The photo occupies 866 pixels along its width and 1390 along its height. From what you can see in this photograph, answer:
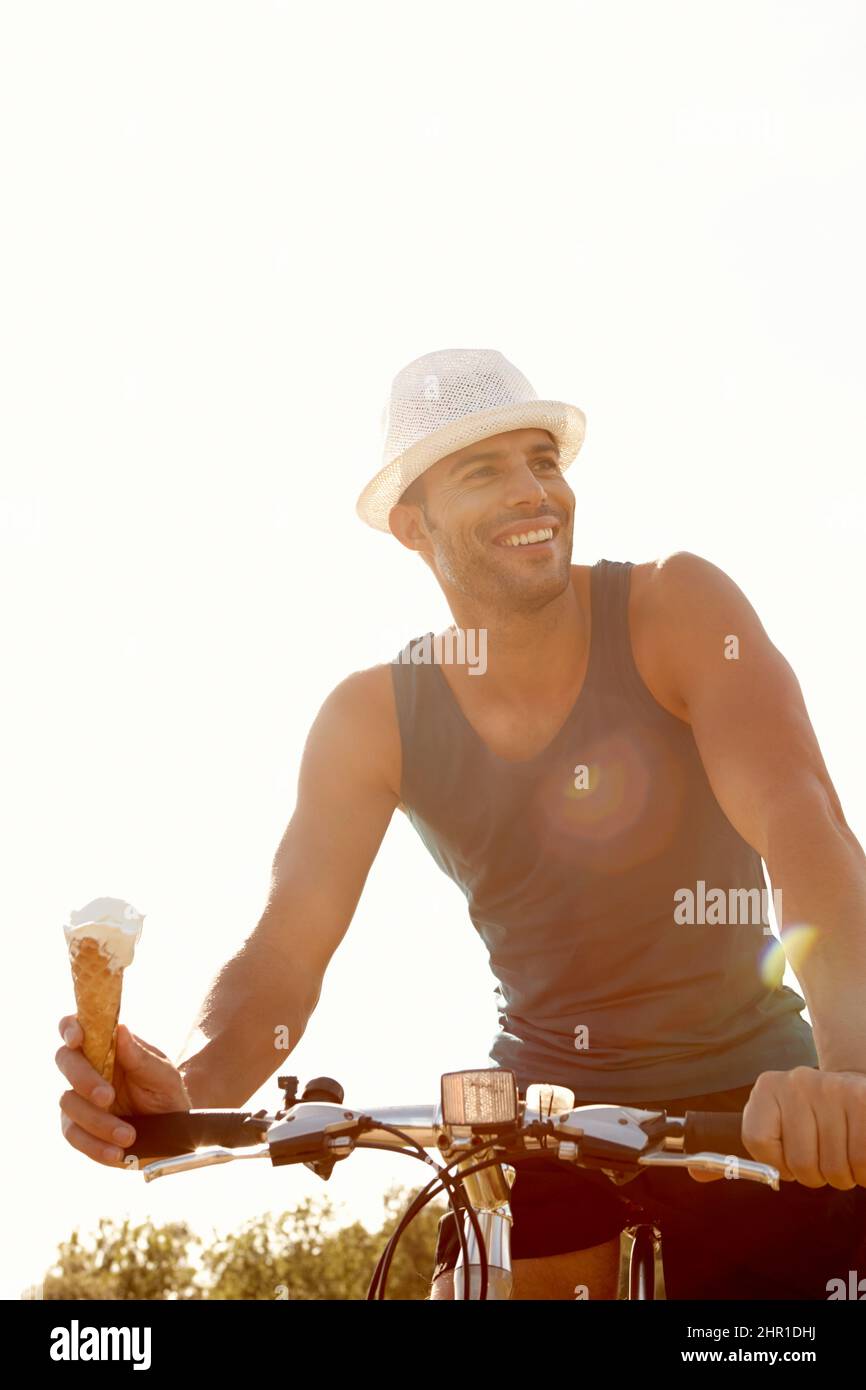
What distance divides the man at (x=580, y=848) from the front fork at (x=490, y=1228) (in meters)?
0.22

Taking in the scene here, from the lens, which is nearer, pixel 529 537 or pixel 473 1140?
pixel 473 1140

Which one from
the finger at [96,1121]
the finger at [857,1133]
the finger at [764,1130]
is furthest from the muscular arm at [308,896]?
the finger at [857,1133]

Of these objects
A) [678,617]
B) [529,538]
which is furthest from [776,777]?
[529,538]

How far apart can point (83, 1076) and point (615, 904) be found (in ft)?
4.95

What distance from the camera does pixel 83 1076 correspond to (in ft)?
8.05

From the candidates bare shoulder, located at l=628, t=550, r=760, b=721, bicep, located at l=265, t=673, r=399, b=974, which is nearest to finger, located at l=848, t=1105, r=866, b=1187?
bare shoulder, located at l=628, t=550, r=760, b=721

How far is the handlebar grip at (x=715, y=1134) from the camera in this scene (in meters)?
2.18

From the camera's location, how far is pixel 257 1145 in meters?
2.42

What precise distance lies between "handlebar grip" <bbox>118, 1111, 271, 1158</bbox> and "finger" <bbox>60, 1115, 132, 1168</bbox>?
2cm

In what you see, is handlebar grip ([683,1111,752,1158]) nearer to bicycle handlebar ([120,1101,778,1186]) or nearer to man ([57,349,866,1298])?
bicycle handlebar ([120,1101,778,1186])

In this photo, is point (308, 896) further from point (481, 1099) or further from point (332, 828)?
point (481, 1099)

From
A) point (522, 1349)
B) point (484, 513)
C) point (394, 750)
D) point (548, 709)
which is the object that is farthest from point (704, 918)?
point (522, 1349)

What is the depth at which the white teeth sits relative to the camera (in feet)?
13.5

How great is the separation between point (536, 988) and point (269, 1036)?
2.17ft
